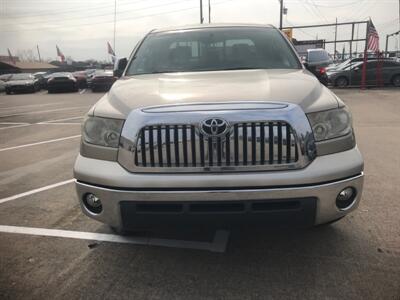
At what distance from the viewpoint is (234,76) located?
11.7 feet

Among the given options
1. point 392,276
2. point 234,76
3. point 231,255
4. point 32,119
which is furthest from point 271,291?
A: point 32,119

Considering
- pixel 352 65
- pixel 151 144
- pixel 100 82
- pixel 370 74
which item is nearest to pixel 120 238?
pixel 151 144

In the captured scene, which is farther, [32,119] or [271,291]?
[32,119]

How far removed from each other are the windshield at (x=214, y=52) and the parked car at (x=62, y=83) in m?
22.0

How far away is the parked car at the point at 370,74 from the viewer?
20906mm

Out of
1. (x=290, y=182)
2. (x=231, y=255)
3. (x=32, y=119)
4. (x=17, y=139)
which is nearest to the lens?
(x=290, y=182)

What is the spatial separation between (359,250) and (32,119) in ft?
36.8

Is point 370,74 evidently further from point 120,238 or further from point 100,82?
point 120,238

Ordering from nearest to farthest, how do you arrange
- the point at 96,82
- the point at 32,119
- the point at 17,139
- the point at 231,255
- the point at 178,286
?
1. the point at 178,286
2. the point at 231,255
3. the point at 17,139
4. the point at 32,119
5. the point at 96,82

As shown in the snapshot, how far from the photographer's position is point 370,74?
21031mm

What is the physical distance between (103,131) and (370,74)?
20.6 m

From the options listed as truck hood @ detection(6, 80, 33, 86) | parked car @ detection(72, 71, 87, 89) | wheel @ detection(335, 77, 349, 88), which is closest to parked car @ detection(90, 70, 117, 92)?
parked car @ detection(72, 71, 87, 89)

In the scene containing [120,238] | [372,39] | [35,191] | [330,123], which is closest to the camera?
[330,123]

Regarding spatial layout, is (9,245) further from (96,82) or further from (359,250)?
(96,82)
